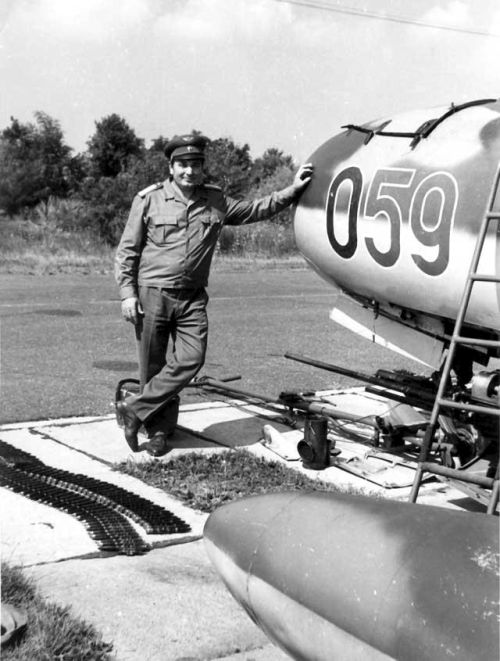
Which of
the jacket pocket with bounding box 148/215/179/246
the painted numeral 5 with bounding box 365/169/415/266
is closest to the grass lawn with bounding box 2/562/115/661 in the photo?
the painted numeral 5 with bounding box 365/169/415/266

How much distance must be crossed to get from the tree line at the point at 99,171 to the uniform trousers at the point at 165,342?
1700cm

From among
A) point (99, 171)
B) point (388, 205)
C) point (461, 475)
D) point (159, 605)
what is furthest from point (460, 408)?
point (99, 171)

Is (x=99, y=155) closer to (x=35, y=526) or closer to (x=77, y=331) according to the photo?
(x=77, y=331)

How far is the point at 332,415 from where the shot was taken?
19.4ft

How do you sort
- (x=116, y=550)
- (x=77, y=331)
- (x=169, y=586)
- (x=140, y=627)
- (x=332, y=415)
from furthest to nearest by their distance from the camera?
(x=77, y=331)
(x=332, y=415)
(x=116, y=550)
(x=169, y=586)
(x=140, y=627)

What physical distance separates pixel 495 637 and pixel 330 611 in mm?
512

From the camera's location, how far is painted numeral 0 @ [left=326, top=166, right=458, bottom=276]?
4445 mm

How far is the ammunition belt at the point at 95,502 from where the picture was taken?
165 inches

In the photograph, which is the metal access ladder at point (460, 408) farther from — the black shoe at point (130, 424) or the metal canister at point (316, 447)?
the black shoe at point (130, 424)

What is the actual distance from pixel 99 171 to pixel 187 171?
159 ft

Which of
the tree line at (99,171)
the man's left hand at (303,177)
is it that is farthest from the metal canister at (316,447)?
the tree line at (99,171)

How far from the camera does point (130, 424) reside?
559 cm

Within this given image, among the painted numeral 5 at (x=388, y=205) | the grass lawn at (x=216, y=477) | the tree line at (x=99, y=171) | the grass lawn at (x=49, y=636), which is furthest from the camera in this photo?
the tree line at (x=99, y=171)

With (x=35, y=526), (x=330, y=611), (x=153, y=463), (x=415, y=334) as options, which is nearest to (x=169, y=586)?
(x=35, y=526)
